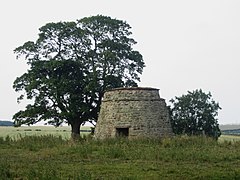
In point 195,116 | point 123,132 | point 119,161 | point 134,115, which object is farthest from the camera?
point 195,116

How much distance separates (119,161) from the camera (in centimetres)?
1509

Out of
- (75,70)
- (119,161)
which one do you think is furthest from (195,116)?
(119,161)

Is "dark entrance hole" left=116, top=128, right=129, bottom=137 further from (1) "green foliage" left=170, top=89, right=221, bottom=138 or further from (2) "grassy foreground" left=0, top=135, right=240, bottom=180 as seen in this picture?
(1) "green foliage" left=170, top=89, right=221, bottom=138

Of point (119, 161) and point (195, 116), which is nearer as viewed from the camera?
point (119, 161)

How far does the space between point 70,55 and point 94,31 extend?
294 cm

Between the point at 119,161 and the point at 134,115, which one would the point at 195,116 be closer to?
the point at 134,115

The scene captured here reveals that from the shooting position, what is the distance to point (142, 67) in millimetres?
36781

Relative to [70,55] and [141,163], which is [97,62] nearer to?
[70,55]

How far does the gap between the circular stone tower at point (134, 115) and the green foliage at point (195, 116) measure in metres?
9.49

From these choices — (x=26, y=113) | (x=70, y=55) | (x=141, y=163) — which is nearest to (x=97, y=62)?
(x=70, y=55)

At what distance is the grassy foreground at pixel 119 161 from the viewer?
11982 mm

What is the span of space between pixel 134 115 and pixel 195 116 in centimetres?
1209

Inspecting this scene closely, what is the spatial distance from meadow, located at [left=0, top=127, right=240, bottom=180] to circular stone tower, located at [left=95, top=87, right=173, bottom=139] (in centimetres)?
335

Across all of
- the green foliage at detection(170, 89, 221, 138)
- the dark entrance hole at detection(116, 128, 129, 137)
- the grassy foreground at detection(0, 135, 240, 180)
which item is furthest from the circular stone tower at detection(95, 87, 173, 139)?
the green foliage at detection(170, 89, 221, 138)
